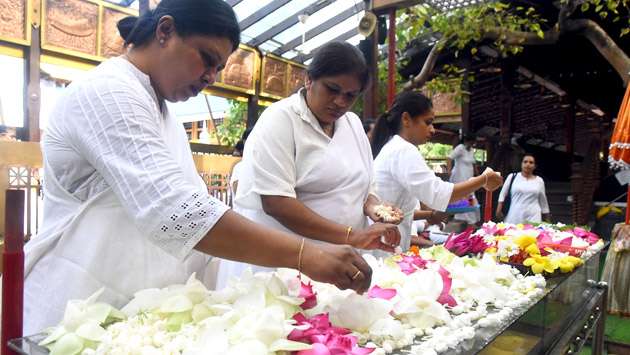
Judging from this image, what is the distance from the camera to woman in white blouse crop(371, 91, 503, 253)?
7.68ft

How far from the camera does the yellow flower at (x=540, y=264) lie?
1787 mm

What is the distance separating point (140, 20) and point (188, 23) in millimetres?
183

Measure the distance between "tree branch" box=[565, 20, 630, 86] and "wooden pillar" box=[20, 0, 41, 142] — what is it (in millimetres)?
6534

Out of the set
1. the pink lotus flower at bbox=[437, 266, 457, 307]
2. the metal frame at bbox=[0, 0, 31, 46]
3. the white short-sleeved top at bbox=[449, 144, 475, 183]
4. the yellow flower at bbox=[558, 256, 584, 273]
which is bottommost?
the yellow flower at bbox=[558, 256, 584, 273]

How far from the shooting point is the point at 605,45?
A: 5.12m

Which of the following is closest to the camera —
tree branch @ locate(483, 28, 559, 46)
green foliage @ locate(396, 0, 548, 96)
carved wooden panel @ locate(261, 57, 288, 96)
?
green foliage @ locate(396, 0, 548, 96)

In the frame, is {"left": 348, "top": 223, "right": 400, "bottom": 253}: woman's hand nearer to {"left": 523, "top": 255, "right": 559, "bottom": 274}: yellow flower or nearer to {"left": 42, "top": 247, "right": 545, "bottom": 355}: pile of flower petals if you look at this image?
{"left": 42, "top": 247, "right": 545, "bottom": 355}: pile of flower petals

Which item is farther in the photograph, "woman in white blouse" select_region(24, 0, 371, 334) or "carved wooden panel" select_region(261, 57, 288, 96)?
"carved wooden panel" select_region(261, 57, 288, 96)

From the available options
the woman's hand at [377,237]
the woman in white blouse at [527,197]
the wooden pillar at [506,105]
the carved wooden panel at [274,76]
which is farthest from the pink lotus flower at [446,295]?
the wooden pillar at [506,105]

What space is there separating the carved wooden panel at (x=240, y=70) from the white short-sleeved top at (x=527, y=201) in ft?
15.8

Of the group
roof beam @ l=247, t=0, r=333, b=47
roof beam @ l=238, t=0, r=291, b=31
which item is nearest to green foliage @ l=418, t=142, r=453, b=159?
roof beam @ l=247, t=0, r=333, b=47

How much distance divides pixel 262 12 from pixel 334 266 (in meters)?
9.28

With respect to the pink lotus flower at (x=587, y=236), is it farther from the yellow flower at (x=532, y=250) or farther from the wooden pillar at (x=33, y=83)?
the wooden pillar at (x=33, y=83)

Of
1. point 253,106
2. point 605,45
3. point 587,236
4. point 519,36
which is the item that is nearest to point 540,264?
point 587,236
